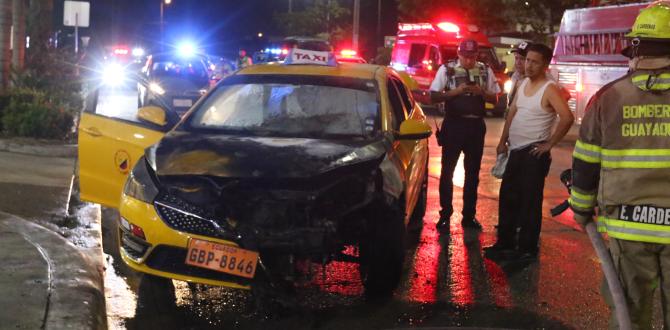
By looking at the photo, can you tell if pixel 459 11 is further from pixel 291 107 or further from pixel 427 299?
pixel 427 299

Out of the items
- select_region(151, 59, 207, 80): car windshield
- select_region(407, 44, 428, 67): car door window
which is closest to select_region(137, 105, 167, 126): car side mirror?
select_region(151, 59, 207, 80): car windshield

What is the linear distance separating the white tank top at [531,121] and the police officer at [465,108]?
2.87ft

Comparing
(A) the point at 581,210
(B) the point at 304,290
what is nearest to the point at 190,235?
(B) the point at 304,290

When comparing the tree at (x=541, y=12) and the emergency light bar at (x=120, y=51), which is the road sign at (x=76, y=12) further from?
the emergency light bar at (x=120, y=51)

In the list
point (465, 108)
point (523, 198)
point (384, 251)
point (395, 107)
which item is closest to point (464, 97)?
point (465, 108)

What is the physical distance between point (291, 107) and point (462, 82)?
192 cm

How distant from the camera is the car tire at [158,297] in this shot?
546 centimetres

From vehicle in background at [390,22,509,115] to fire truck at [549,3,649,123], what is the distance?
4.62m

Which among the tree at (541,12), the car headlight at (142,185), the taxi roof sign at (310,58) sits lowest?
the car headlight at (142,185)

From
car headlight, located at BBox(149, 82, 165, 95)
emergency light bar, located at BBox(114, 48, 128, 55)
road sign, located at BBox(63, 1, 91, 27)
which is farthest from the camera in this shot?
emergency light bar, located at BBox(114, 48, 128, 55)

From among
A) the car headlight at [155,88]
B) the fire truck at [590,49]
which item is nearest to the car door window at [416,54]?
the fire truck at [590,49]

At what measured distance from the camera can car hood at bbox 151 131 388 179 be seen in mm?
5102

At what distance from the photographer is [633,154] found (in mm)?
3363

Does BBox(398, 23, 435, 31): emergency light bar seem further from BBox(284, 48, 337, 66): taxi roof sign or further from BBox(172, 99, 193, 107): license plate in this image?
BBox(284, 48, 337, 66): taxi roof sign
